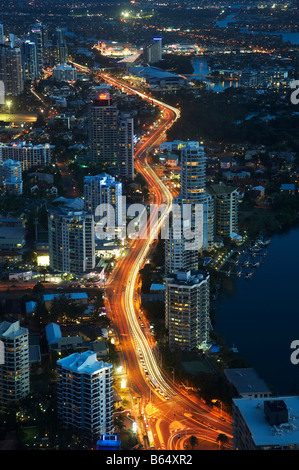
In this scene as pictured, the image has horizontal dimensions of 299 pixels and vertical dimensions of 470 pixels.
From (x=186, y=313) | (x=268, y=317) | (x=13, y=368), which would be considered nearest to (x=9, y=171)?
(x=268, y=317)

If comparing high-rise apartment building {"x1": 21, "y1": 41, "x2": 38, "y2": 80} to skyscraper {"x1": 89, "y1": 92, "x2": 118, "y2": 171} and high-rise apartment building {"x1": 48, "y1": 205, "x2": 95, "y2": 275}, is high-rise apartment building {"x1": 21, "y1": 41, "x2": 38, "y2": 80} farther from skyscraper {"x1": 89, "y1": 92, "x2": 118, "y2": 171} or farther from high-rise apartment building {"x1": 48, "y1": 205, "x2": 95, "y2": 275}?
high-rise apartment building {"x1": 48, "y1": 205, "x2": 95, "y2": 275}

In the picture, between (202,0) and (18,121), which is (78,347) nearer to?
(18,121)

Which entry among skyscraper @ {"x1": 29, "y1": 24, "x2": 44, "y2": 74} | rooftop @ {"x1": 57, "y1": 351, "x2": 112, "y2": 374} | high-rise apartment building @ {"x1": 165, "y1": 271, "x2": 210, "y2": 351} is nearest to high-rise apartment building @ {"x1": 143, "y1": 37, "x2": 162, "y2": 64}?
skyscraper @ {"x1": 29, "y1": 24, "x2": 44, "y2": 74}

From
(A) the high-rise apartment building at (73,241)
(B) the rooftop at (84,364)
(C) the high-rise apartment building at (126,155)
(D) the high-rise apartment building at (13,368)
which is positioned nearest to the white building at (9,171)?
(C) the high-rise apartment building at (126,155)

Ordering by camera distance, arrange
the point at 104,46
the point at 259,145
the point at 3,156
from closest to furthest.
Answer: the point at 3,156, the point at 259,145, the point at 104,46

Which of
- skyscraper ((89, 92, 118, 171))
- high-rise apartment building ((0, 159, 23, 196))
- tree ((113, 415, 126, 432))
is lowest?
tree ((113, 415, 126, 432))

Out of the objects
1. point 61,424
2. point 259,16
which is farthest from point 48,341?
point 259,16

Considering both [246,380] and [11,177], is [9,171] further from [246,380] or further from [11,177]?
[246,380]
